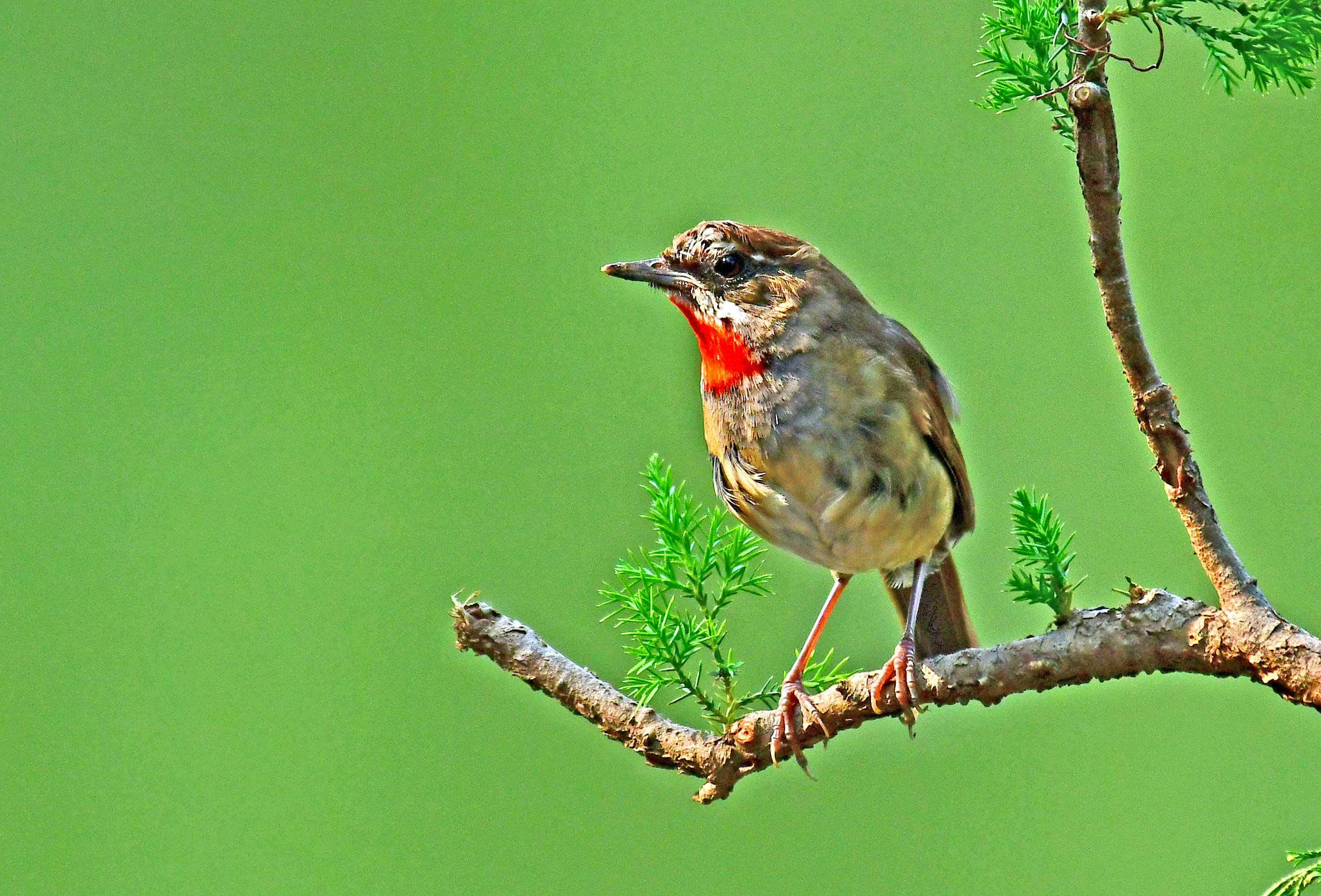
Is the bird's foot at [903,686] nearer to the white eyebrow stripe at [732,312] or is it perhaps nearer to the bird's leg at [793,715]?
the bird's leg at [793,715]

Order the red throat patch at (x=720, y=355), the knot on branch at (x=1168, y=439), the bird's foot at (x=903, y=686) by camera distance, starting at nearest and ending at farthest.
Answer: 1. the knot on branch at (x=1168, y=439)
2. the bird's foot at (x=903, y=686)
3. the red throat patch at (x=720, y=355)

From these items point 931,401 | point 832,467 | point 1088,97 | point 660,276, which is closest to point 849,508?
point 832,467

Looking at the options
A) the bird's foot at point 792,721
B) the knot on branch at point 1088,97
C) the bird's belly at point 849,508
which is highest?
the knot on branch at point 1088,97

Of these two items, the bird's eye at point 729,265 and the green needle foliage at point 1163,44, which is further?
the bird's eye at point 729,265

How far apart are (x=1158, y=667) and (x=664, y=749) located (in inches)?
29.6

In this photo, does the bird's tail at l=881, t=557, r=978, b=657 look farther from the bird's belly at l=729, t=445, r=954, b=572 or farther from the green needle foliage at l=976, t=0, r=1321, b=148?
the green needle foliage at l=976, t=0, r=1321, b=148

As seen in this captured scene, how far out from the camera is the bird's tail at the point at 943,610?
2412 millimetres

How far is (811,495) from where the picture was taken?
2092mm

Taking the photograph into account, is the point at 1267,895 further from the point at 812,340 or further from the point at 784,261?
the point at 784,261

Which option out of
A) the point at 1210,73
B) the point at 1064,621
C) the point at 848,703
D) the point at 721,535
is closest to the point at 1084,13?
the point at 1210,73

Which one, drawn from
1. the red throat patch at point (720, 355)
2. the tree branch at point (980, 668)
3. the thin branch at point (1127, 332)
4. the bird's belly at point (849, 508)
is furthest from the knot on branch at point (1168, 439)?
the red throat patch at point (720, 355)

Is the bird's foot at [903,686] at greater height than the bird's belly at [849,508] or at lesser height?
lesser

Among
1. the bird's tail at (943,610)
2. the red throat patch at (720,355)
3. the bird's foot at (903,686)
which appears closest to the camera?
the bird's foot at (903,686)

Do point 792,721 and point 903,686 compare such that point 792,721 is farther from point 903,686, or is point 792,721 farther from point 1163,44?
point 1163,44
